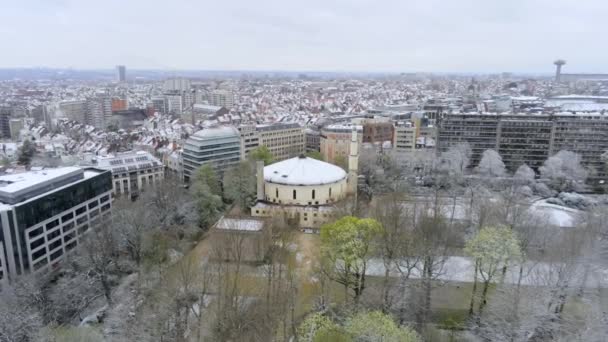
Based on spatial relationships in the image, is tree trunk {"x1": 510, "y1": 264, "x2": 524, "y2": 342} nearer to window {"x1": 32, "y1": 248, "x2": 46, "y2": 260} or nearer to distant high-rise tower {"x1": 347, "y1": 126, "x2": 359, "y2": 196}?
distant high-rise tower {"x1": 347, "y1": 126, "x2": 359, "y2": 196}

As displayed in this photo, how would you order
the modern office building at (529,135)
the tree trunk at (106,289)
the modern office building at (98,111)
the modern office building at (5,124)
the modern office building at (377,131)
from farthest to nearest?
the modern office building at (98,111) < the modern office building at (5,124) < the modern office building at (377,131) < the modern office building at (529,135) < the tree trunk at (106,289)

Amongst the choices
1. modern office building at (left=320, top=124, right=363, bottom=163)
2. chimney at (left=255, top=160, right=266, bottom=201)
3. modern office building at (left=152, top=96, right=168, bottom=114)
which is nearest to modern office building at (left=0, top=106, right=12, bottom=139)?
modern office building at (left=152, top=96, right=168, bottom=114)

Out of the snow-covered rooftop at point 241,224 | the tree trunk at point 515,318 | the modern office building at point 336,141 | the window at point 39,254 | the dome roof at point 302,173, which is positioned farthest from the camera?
the modern office building at point 336,141

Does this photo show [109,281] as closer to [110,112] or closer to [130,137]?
[130,137]

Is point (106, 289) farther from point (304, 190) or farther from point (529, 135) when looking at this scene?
point (529, 135)

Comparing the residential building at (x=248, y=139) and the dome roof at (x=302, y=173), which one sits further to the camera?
the residential building at (x=248, y=139)

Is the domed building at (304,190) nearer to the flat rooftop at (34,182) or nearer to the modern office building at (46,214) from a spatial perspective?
the modern office building at (46,214)

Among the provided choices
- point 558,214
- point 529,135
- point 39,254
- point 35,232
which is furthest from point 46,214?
point 529,135

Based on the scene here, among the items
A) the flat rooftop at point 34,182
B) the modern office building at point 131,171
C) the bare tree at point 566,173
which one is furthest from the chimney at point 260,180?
the bare tree at point 566,173
